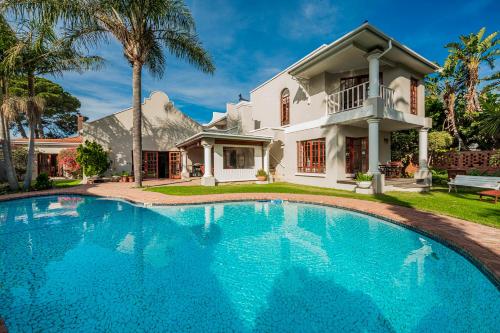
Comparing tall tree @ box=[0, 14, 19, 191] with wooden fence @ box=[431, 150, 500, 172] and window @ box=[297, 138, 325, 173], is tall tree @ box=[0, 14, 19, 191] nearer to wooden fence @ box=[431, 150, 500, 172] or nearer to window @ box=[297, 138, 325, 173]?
window @ box=[297, 138, 325, 173]

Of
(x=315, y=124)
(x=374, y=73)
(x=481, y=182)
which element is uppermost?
(x=374, y=73)

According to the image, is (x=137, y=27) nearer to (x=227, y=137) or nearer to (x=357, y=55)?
(x=227, y=137)

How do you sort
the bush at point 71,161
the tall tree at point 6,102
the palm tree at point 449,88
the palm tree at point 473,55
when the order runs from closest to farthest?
the tall tree at point 6,102
the palm tree at point 473,55
the palm tree at point 449,88
the bush at point 71,161

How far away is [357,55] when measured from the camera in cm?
1155

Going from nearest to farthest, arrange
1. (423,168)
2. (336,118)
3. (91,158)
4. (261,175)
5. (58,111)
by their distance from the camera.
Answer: (336,118) → (423,168) → (91,158) → (261,175) → (58,111)

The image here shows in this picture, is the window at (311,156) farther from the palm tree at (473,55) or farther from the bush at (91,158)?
the bush at (91,158)

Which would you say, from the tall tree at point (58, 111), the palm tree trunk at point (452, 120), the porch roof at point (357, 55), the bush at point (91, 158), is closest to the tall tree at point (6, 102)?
the bush at point (91, 158)

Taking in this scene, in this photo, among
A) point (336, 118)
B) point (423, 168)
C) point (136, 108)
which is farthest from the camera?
point (423, 168)

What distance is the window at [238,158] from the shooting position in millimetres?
15828

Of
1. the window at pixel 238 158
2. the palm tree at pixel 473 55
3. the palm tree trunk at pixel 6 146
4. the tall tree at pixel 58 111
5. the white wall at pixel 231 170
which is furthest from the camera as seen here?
the tall tree at pixel 58 111

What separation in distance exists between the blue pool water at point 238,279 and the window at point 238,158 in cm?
889

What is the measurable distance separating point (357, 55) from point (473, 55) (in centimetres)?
1341

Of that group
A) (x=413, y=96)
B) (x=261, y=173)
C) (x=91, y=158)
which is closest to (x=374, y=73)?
(x=413, y=96)

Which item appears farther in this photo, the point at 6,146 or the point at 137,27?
the point at 6,146
